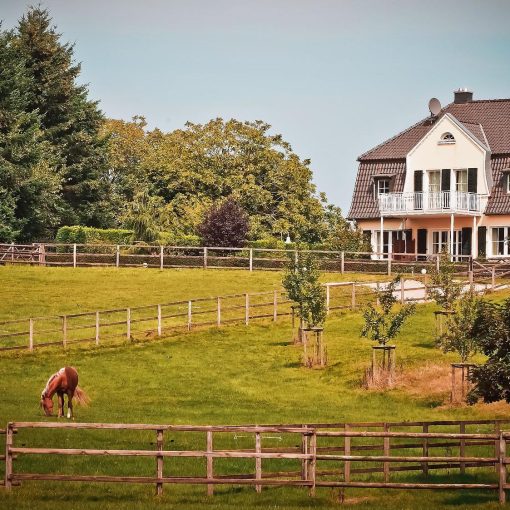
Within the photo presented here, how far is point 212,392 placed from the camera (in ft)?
132

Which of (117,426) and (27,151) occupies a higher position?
(27,151)

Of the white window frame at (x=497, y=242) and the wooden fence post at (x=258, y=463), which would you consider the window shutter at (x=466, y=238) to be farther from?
the wooden fence post at (x=258, y=463)

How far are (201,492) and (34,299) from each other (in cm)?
3272

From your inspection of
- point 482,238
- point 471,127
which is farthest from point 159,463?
point 471,127

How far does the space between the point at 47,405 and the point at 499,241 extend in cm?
4211

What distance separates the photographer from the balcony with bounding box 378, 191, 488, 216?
72.7 metres

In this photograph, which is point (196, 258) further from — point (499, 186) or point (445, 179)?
point (499, 186)

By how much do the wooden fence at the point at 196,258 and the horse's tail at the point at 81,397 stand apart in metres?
30.5

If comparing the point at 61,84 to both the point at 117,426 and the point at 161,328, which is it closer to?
the point at 161,328

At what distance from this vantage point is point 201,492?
25.4 meters

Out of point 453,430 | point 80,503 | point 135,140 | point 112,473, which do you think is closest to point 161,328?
point 453,430

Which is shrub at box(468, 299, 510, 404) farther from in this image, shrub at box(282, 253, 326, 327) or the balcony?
the balcony

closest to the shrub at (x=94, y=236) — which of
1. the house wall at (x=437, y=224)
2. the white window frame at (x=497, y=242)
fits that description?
the house wall at (x=437, y=224)

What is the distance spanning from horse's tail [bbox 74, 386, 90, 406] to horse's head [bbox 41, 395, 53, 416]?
37.3 inches
